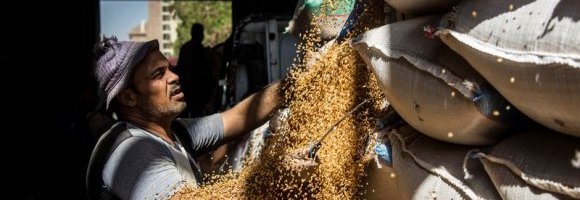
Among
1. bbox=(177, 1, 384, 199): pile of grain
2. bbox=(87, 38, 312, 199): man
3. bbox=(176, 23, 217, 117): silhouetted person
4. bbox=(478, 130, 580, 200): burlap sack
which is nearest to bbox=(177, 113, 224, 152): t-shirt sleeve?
bbox=(87, 38, 312, 199): man

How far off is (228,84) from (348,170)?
3.00 meters

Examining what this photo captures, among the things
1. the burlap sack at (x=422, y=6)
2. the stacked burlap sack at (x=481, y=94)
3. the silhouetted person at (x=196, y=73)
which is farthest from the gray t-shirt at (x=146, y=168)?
the silhouetted person at (x=196, y=73)

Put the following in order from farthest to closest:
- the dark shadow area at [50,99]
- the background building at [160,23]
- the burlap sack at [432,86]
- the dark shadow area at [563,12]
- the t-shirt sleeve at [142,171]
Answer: the background building at [160,23], the dark shadow area at [50,99], the t-shirt sleeve at [142,171], the burlap sack at [432,86], the dark shadow area at [563,12]

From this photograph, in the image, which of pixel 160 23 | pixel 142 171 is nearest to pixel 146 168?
pixel 142 171

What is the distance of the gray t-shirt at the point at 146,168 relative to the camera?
79.4 inches

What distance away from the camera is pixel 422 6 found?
1536mm

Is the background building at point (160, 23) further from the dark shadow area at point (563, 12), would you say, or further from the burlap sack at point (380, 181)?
the dark shadow area at point (563, 12)

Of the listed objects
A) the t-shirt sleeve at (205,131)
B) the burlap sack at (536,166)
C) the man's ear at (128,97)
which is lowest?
the t-shirt sleeve at (205,131)

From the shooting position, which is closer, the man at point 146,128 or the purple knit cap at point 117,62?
the man at point 146,128

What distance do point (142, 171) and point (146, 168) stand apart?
0.01 meters

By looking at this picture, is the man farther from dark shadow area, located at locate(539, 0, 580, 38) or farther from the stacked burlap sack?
dark shadow area, located at locate(539, 0, 580, 38)

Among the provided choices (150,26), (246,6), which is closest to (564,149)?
(246,6)

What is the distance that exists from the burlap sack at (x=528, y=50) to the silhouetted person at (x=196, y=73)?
5.11 metres

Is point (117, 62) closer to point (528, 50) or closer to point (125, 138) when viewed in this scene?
point (125, 138)
